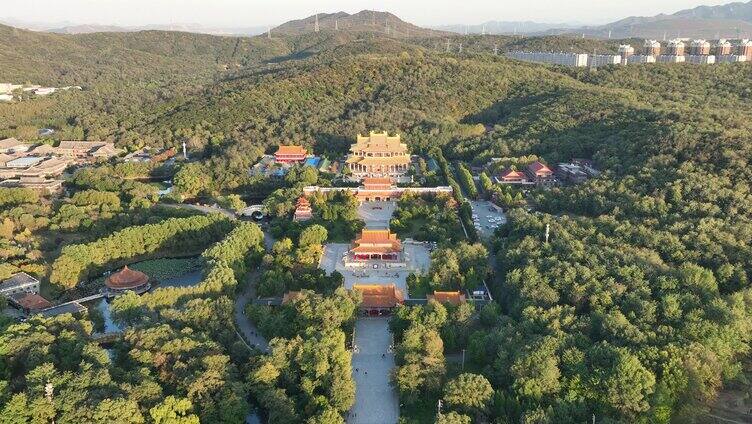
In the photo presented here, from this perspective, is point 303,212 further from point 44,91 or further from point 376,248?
point 44,91

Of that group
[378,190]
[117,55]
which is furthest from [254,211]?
[117,55]

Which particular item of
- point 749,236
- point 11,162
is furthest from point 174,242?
point 749,236

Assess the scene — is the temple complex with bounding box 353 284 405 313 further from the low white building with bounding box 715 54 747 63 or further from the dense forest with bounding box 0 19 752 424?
the low white building with bounding box 715 54 747 63

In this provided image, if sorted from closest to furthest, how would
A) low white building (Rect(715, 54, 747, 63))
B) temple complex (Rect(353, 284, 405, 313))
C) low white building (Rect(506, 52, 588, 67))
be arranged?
temple complex (Rect(353, 284, 405, 313)), low white building (Rect(715, 54, 747, 63)), low white building (Rect(506, 52, 588, 67))

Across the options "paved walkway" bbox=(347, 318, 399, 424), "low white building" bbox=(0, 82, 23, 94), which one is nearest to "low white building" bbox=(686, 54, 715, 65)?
"paved walkway" bbox=(347, 318, 399, 424)

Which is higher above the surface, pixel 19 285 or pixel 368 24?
pixel 368 24

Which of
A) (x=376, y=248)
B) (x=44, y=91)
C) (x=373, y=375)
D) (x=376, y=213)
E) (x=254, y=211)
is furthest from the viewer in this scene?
(x=44, y=91)

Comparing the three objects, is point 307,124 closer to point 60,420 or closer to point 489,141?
point 489,141
